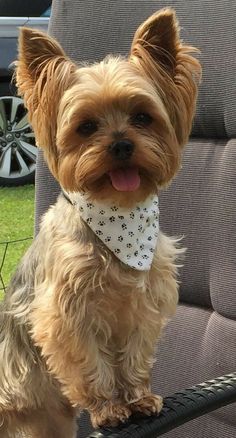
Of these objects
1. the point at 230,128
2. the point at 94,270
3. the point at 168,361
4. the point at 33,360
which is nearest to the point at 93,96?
the point at 94,270

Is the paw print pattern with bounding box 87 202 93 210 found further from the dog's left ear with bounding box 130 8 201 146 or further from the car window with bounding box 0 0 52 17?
the car window with bounding box 0 0 52 17

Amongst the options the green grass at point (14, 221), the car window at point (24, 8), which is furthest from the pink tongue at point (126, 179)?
the car window at point (24, 8)

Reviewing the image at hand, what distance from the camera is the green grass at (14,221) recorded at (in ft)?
16.7

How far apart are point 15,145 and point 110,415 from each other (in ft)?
16.8

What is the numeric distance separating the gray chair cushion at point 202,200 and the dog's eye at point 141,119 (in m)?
0.52

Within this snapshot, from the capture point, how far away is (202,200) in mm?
2508

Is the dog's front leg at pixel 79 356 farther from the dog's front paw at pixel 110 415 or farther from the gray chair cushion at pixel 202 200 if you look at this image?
the gray chair cushion at pixel 202 200

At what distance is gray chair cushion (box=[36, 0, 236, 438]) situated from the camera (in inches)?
95.7

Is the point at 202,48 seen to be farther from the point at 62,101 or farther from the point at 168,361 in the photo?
the point at 168,361

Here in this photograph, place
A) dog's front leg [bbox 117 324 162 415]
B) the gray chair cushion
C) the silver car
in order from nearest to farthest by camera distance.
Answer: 1. dog's front leg [bbox 117 324 162 415]
2. the gray chair cushion
3. the silver car

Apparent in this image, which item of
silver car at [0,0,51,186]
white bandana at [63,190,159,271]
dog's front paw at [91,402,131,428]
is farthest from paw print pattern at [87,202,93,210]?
silver car at [0,0,51,186]

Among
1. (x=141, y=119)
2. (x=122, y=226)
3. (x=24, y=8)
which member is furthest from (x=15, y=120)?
(x=141, y=119)

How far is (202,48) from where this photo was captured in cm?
245

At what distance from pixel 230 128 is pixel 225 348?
2.19ft
